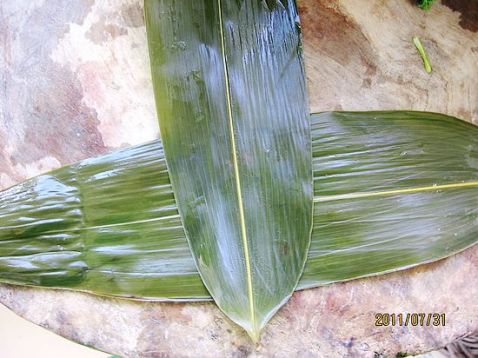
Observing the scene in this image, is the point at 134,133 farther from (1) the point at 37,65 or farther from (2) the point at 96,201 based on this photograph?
(1) the point at 37,65

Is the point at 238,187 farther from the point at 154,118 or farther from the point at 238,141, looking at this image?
the point at 154,118
